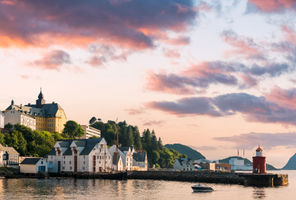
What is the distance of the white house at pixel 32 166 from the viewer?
163 meters

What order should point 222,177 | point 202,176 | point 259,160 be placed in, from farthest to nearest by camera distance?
point 202,176 < point 222,177 < point 259,160

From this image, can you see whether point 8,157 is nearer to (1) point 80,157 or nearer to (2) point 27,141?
(1) point 80,157

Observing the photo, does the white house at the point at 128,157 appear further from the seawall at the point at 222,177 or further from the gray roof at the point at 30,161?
the gray roof at the point at 30,161

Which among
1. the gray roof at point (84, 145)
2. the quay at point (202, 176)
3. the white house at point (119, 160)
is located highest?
the gray roof at point (84, 145)

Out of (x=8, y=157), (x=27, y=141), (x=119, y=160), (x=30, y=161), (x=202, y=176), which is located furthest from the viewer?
(x=27, y=141)

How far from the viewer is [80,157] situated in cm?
16762

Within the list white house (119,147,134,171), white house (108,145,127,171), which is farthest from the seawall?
white house (119,147,134,171)

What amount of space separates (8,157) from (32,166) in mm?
10132

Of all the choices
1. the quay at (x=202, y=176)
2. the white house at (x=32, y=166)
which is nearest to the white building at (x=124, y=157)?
the quay at (x=202, y=176)

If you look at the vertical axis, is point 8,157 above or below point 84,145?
below

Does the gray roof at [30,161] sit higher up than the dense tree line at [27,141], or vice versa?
the dense tree line at [27,141]

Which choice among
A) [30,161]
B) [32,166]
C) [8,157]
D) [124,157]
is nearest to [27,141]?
[8,157]

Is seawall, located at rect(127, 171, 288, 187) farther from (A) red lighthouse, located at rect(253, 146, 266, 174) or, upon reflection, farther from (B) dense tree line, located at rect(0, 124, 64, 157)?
(B) dense tree line, located at rect(0, 124, 64, 157)

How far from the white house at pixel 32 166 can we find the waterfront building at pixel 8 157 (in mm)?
4325
